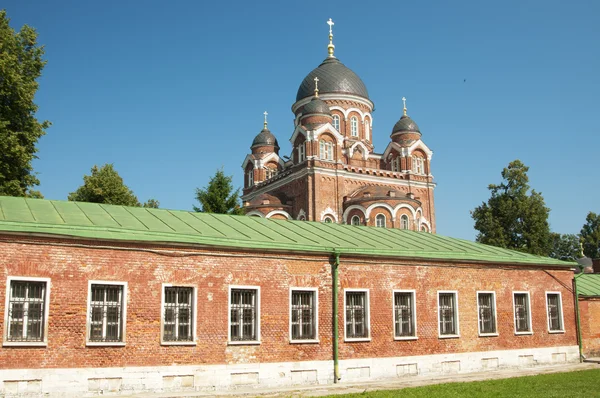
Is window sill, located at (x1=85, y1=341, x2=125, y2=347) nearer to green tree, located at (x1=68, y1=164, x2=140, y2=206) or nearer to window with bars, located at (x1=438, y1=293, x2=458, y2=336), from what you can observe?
window with bars, located at (x1=438, y1=293, x2=458, y2=336)

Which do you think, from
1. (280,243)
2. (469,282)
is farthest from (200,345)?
(469,282)

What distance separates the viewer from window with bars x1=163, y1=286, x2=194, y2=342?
50.2 feet

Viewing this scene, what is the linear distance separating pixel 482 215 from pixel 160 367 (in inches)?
1558

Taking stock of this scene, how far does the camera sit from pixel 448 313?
19547 millimetres

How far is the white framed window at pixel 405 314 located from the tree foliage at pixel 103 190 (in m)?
23.0

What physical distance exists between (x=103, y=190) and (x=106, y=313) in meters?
24.2

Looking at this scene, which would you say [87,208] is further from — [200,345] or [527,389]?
[527,389]

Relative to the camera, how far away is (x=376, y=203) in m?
42.7

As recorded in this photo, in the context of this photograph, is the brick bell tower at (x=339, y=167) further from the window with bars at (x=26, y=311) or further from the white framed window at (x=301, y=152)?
the window with bars at (x=26, y=311)

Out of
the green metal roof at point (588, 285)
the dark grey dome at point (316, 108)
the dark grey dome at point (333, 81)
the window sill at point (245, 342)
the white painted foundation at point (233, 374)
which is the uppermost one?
the dark grey dome at point (333, 81)

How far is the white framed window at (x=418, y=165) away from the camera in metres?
49.8

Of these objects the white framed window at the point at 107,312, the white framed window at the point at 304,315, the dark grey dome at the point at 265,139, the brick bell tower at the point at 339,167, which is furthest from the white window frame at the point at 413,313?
the dark grey dome at the point at 265,139

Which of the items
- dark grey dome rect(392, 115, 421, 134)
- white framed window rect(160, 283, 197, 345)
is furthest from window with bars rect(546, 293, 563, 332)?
dark grey dome rect(392, 115, 421, 134)

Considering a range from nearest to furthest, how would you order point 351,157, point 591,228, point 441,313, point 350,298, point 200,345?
point 200,345 → point 350,298 → point 441,313 → point 351,157 → point 591,228
